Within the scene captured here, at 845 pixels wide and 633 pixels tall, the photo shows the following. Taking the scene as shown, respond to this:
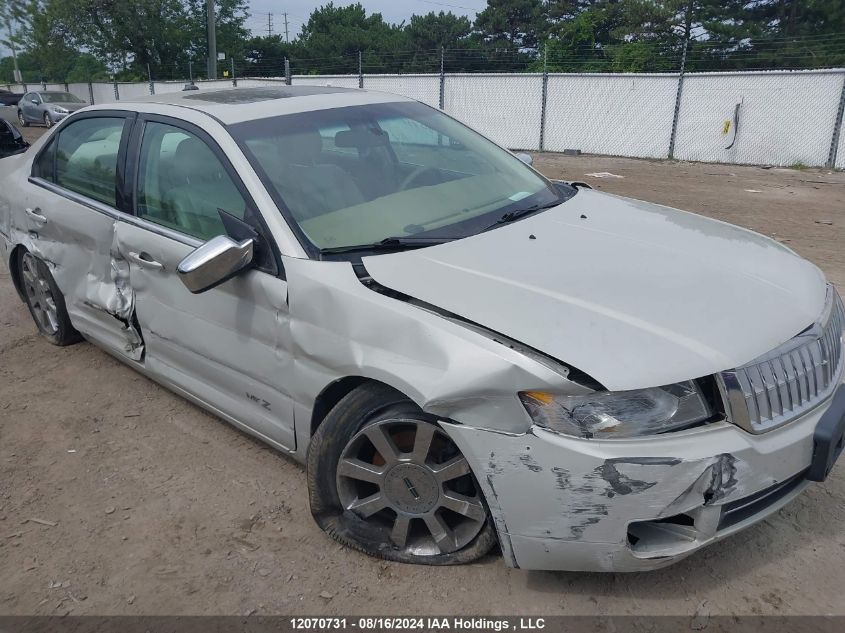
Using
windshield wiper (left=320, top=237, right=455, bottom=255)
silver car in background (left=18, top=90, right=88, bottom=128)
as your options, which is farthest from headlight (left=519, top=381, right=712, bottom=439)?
silver car in background (left=18, top=90, right=88, bottom=128)

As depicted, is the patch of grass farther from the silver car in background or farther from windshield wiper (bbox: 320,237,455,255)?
the silver car in background

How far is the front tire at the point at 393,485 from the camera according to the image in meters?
2.44

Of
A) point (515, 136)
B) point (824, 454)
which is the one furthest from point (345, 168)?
point (515, 136)

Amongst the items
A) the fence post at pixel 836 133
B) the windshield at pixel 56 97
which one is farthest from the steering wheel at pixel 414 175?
the windshield at pixel 56 97

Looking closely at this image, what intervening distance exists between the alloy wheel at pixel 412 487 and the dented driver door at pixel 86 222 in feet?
5.47

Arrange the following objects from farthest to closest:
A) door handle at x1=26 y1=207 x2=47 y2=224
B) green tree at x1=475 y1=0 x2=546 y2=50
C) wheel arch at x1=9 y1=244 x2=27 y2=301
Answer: green tree at x1=475 y1=0 x2=546 y2=50 < wheel arch at x1=9 y1=244 x2=27 y2=301 < door handle at x1=26 y1=207 x2=47 y2=224

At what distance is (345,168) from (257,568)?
5.63 feet

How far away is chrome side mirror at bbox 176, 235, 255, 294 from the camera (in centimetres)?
265

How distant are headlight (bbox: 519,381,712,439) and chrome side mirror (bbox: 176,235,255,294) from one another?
1.25 m

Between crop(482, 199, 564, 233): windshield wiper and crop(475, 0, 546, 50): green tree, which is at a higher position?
crop(475, 0, 546, 50): green tree

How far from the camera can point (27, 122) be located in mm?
25844

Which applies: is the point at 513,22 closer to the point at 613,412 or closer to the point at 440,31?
the point at 440,31

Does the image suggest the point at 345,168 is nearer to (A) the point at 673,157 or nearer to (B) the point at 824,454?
(B) the point at 824,454

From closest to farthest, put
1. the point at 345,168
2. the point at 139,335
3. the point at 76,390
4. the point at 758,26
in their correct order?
the point at 345,168 < the point at 139,335 < the point at 76,390 < the point at 758,26
